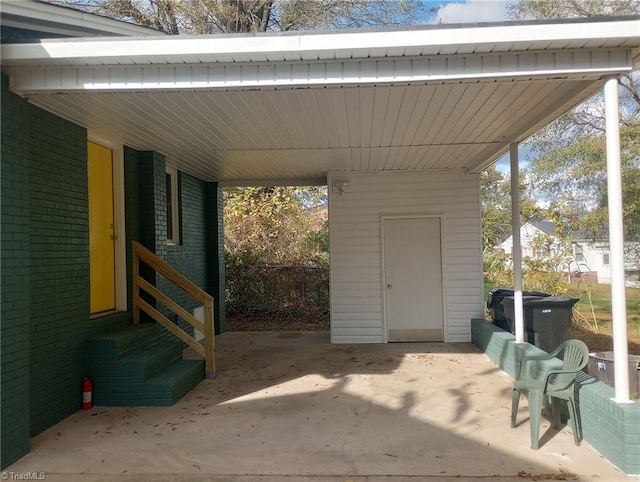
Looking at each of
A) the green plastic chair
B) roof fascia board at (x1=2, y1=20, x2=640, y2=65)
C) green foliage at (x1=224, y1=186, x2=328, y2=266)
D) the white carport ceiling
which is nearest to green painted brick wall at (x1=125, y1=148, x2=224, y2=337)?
the white carport ceiling

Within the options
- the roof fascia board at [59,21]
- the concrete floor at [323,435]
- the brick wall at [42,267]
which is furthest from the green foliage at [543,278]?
the roof fascia board at [59,21]

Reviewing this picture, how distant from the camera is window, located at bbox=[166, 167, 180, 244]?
754 cm

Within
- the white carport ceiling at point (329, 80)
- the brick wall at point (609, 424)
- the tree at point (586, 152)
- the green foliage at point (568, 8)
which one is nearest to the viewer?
the brick wall at point (609, 424)

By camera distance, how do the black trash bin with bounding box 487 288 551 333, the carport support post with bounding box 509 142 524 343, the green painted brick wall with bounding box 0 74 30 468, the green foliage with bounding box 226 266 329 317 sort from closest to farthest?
1. the green painted brick wall with bounding box 0 74 30 468
2. the carport support post with bounding box 509 142 524 343
3. the black trash bin with bounding box 487 288 551 333
4. the green foliage with bounding box 226 266 329 317

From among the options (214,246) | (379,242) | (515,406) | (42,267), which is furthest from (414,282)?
(42,267)

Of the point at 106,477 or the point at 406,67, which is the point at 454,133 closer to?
the point at 406,67

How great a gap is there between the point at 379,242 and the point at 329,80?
4753 mm

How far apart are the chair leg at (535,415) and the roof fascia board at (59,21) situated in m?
4.02

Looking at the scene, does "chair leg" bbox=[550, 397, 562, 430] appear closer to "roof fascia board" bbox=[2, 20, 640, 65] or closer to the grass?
"roof fascia board" bbox=[2, 20, 640, 65]

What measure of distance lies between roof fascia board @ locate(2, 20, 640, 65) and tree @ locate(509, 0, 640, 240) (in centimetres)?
679

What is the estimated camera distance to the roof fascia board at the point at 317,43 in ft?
10.3

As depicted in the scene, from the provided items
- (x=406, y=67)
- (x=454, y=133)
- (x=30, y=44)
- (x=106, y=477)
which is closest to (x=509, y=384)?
(x=454, y=133)

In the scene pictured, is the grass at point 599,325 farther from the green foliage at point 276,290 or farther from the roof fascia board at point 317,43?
the green foliage at point 276,290

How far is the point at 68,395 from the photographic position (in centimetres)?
449
